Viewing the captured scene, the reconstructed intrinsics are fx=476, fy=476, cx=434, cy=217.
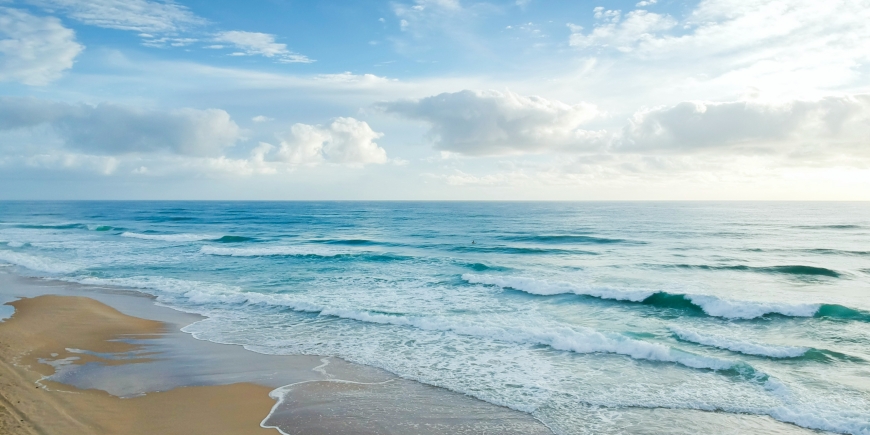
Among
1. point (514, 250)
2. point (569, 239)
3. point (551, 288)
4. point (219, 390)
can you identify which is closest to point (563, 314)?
point (551, 288)

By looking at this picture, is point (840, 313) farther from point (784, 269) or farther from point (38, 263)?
point (38, 263)

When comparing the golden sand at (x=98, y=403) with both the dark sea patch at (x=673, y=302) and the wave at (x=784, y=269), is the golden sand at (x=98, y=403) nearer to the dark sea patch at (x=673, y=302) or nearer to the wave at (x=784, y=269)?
the dark sea patch at (x=673, y=302)

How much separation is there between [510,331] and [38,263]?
2842cm

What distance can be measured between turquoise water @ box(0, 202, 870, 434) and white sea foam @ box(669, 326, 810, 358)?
0.05 metres

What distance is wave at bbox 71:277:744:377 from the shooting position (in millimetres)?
11961

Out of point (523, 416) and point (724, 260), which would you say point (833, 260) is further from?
point (523, 416)

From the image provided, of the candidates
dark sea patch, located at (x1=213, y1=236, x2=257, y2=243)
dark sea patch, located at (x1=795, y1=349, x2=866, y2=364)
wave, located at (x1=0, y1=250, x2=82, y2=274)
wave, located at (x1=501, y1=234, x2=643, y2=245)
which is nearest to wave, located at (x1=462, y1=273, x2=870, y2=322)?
dark sea patch, located at (x1=795, y1=349, x2=866, y2=364)

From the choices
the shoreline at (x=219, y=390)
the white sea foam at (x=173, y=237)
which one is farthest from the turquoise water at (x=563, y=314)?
the white sea foam at (x=173, y=237)

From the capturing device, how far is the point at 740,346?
12.8m

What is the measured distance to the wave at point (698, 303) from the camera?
52.6 ft

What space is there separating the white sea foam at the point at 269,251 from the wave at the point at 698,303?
51.3ft

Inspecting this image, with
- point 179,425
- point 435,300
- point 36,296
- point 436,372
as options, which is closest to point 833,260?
point 435,300

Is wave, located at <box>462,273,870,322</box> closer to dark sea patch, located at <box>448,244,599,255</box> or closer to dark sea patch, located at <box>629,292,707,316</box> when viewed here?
dark sea patch, located at <box>629,292,707,316</box>

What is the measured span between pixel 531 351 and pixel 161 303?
14.5m
